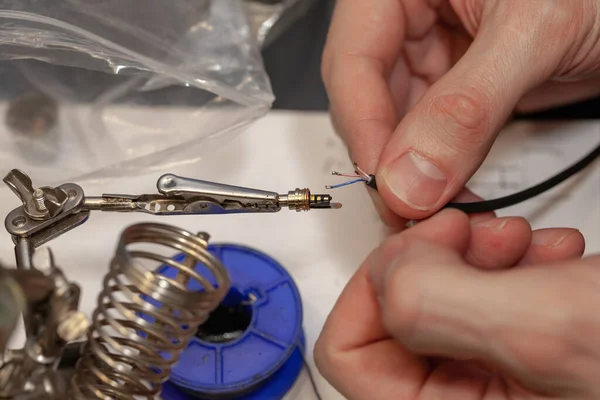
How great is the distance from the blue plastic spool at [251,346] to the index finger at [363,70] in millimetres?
154

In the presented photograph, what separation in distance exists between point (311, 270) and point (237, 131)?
18cm

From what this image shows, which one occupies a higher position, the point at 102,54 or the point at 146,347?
the point at 102,54

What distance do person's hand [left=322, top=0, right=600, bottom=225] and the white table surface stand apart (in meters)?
0.10

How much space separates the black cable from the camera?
1.96 feet

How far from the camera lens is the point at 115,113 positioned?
2.55ft

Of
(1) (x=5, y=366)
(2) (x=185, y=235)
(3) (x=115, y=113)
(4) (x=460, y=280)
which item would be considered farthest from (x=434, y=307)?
(3) (x=115, y=113)

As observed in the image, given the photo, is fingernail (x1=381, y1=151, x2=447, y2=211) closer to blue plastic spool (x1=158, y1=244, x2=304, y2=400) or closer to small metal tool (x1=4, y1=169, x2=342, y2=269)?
small metal tool (x1=4, y1=169, x2=342, y2=269)

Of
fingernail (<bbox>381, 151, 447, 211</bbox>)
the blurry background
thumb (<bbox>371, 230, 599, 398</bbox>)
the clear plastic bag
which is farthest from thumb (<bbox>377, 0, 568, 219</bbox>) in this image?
the blurry background

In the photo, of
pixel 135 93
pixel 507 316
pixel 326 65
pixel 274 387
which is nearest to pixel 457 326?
pixel 507 316

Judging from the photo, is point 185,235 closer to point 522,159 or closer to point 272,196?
point 272,196

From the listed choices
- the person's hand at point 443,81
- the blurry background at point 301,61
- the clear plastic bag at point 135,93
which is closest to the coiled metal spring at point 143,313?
the person's hand at point 443,81

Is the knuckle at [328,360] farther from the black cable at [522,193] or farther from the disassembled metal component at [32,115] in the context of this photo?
the disassembled metal component at [32,115]

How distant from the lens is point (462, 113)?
51cm

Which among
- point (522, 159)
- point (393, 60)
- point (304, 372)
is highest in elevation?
point (393, 60)
